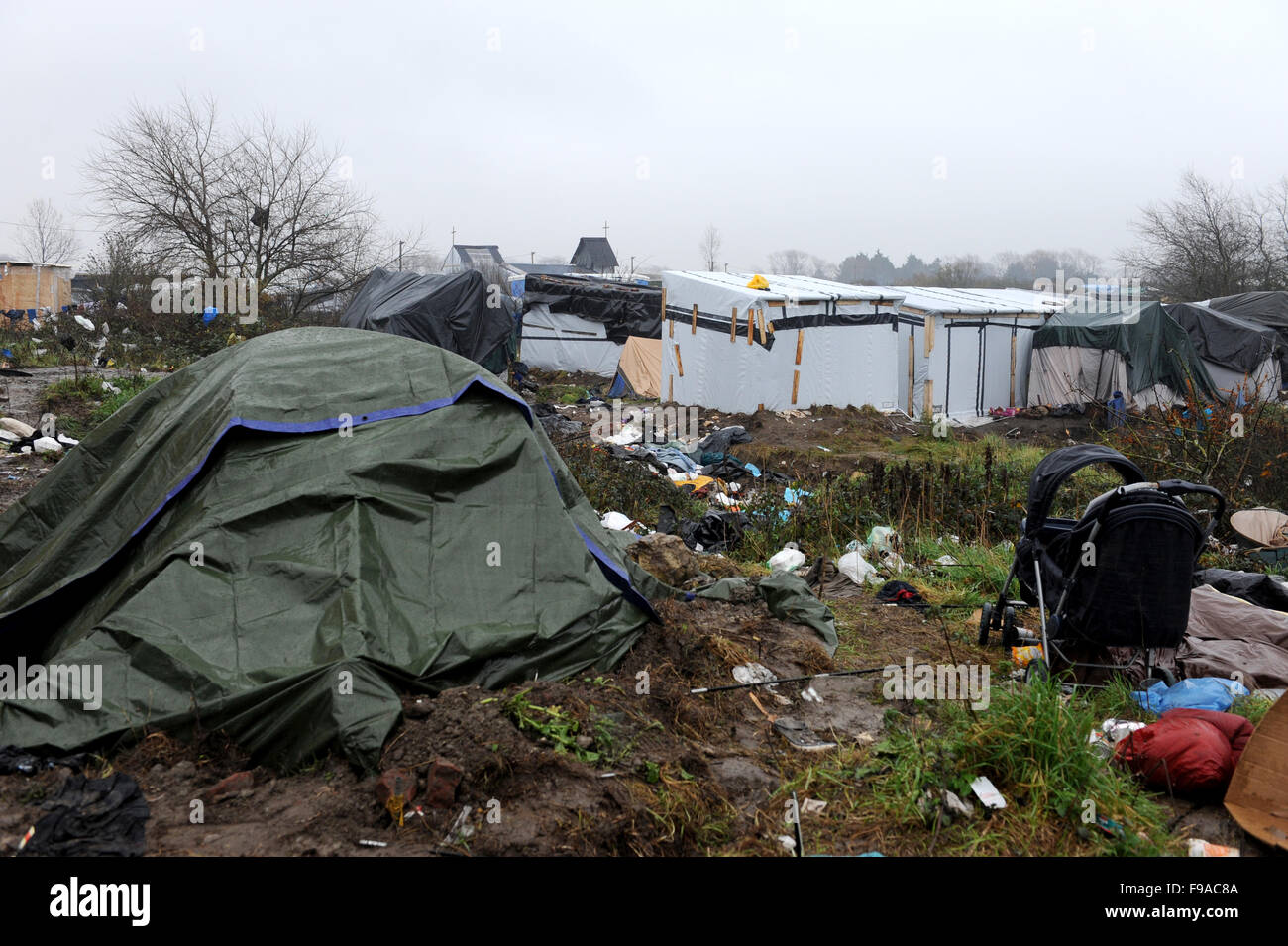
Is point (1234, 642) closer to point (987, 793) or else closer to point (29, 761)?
point (987, 793)

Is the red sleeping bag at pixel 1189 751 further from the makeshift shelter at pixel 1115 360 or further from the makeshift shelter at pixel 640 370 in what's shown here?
the makeshift shelter at pixel 640 370

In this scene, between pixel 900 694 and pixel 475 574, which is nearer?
pixel 475 574

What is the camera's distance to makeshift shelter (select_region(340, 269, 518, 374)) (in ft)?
59.3

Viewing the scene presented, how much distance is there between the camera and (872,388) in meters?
18.9

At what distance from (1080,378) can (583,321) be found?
1249 cm

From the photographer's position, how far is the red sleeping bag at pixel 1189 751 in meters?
3.92

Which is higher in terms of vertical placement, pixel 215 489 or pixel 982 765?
pixel 215 489

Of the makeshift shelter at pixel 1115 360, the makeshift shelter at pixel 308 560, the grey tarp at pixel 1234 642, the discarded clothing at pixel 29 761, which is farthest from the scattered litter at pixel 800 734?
the makeshift shelter at pixel 1115 360

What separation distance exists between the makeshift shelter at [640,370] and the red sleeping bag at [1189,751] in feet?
59.8

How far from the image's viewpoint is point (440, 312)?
61.2 ft

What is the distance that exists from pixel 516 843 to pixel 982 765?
2.03 meters

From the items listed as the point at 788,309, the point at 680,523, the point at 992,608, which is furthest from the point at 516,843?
the point at 788,309

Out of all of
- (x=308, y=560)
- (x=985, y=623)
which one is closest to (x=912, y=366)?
(x=985, y=623)
